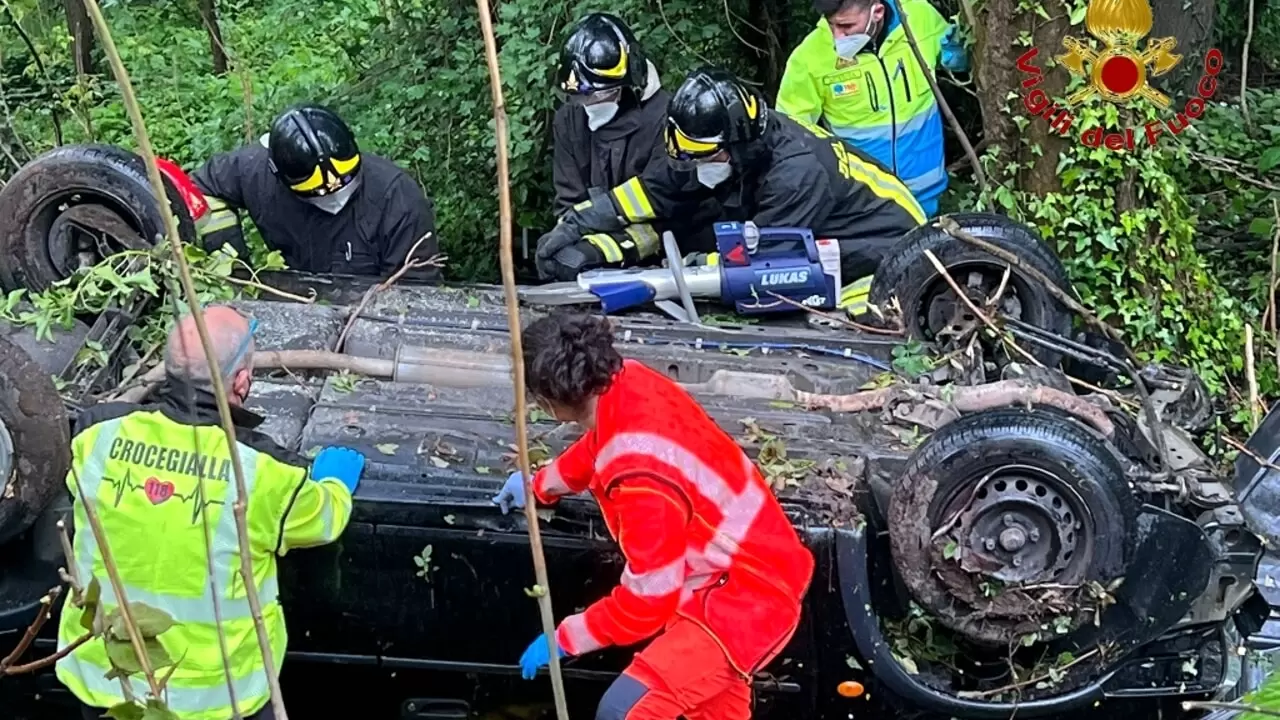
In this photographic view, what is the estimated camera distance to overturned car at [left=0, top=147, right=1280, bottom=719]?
3.23 meters

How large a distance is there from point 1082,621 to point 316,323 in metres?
2.59

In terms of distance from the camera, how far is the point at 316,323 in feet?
14.5

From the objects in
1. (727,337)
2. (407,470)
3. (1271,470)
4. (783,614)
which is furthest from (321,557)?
(1271,470)

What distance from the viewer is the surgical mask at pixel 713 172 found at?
18.4ft

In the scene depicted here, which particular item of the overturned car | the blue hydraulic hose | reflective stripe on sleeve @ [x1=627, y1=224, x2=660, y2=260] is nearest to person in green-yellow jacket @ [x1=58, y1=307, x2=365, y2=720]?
the overturned car

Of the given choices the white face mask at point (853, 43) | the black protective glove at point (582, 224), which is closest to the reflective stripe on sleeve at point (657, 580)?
the black protective glove at point (582, 224)

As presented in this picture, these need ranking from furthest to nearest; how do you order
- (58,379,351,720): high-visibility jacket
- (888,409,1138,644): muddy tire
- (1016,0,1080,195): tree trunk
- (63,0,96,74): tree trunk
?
1. (63,0,96,74): tree trunk
2. (1016,0,1080,195): tree trunk
3. (888,409,1138,644): muddy tire
4. (58,379,351,720): high-visibility jacket

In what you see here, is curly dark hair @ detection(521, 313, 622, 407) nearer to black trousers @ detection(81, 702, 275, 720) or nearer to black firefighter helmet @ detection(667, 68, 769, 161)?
black trousers @ detection(81, 702, 275, 720)

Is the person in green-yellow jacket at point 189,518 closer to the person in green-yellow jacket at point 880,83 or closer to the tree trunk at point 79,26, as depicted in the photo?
the person in green-yellow jacket at point 880,83

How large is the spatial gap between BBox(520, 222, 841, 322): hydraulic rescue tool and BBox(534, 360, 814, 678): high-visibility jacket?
1.84m

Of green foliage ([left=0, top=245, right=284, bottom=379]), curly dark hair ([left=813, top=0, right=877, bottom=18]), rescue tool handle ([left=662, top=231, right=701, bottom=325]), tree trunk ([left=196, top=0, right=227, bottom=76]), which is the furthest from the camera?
tree trunk ([left=196, top=0, right=227, bottom=76])

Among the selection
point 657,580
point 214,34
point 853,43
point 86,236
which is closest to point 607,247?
point 853,43

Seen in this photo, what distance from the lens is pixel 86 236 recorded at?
4.65m

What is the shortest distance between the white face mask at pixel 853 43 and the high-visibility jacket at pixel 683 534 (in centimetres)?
360
